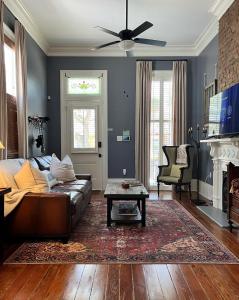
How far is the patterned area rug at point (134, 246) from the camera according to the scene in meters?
2.92

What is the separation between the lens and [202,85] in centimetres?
662

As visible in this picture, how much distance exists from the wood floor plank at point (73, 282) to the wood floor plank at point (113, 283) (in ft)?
0.83

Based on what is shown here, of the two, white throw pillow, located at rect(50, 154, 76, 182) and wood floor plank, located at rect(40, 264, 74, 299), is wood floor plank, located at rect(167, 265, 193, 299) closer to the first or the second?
wood floor plank, located at rect(40, 264, 74, 299)

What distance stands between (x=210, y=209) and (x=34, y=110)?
3924mm

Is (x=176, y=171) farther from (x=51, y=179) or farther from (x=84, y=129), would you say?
(x=51, y=179)

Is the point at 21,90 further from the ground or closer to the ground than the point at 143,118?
further from the ground

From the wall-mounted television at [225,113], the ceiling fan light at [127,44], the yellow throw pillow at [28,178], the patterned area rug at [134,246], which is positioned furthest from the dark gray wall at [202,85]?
the yellow throw pillow at [28,178]

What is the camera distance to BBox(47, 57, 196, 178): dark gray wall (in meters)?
7.21

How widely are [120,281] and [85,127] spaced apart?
5.18m

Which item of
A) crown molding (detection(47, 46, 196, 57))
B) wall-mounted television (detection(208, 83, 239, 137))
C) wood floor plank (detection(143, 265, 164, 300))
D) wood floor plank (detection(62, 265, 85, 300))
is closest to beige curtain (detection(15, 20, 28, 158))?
crown molding (detection(47, 46, 196, 57))

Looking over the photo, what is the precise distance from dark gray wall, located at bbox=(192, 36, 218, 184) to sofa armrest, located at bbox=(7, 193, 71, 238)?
3691 millimetres

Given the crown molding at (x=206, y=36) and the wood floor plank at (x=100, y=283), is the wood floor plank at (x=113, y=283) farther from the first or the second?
the crown molding at (x=206, y=36)

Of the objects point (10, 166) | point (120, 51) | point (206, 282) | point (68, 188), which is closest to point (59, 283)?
point (206, 282)

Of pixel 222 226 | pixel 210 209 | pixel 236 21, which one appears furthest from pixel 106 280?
pixel 236 21
